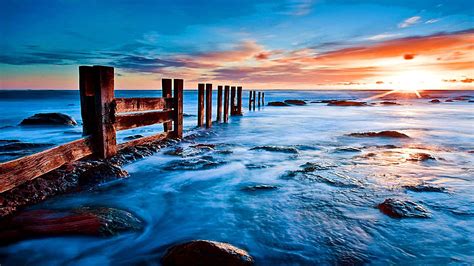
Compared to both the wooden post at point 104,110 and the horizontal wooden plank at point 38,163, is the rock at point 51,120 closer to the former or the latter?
the wooden post at point 104,110

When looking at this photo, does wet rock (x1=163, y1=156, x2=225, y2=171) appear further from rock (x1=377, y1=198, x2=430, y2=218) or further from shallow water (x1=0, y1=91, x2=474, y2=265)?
rock (x1=377, y1=198, x2=430, y2=218)

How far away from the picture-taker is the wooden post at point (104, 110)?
16.6 ft

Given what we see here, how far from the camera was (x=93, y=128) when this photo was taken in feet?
16.8

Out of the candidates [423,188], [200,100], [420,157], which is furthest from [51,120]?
[423,188]

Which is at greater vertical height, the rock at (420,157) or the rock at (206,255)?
the rock at (420,157)

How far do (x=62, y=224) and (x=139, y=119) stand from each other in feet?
11.8

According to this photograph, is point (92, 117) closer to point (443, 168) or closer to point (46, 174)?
point (46, 174)

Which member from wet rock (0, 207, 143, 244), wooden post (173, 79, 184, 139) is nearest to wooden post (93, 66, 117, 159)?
wet rock (0, 207, 143, 244)

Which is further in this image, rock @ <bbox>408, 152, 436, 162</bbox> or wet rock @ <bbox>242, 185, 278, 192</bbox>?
rock @ <bbox>408, 152, 436, 162</bbox>

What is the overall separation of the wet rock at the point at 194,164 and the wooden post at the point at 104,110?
1.13 metres

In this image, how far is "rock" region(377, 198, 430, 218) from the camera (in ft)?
11.5

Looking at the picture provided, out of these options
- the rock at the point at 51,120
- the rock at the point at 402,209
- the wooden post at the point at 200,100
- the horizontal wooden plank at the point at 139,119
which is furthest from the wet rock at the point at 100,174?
the rock at the point at 51,120

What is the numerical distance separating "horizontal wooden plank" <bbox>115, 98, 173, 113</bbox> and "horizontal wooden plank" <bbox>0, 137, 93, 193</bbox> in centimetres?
99

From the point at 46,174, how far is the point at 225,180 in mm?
2555
